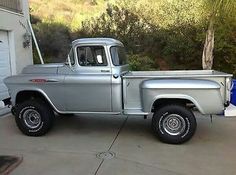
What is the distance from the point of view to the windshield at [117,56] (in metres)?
7.31

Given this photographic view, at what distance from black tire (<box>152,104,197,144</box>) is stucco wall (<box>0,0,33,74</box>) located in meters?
6.15

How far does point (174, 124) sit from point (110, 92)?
1.38 m

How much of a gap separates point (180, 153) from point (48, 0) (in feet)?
98.7

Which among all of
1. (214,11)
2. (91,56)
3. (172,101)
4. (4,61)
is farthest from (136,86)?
(4,61)

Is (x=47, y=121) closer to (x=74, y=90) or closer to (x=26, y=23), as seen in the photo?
(x=74, y=90)

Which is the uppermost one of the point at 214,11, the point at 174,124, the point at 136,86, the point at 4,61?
the point at 214,11

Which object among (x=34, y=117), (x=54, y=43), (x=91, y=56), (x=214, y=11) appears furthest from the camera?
(x=54, y=43)

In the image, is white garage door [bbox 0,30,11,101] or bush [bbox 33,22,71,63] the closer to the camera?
white garage door [bbox 0,30,11,101]

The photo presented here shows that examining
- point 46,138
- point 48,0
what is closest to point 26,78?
point 46,138

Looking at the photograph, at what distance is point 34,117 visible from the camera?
7480 millimetres

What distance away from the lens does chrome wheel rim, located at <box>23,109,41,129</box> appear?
292 inches

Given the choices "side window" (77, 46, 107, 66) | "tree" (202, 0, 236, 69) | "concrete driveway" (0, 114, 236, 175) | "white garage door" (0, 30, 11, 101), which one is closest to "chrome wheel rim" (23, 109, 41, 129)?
"concrete driveway" (0, 114, 236, 175)

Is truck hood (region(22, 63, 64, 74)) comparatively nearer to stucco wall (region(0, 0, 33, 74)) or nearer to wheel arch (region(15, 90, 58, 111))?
wheel arch (region(15, 90, 58, 111))

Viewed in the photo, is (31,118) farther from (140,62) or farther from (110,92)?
(140,62)
